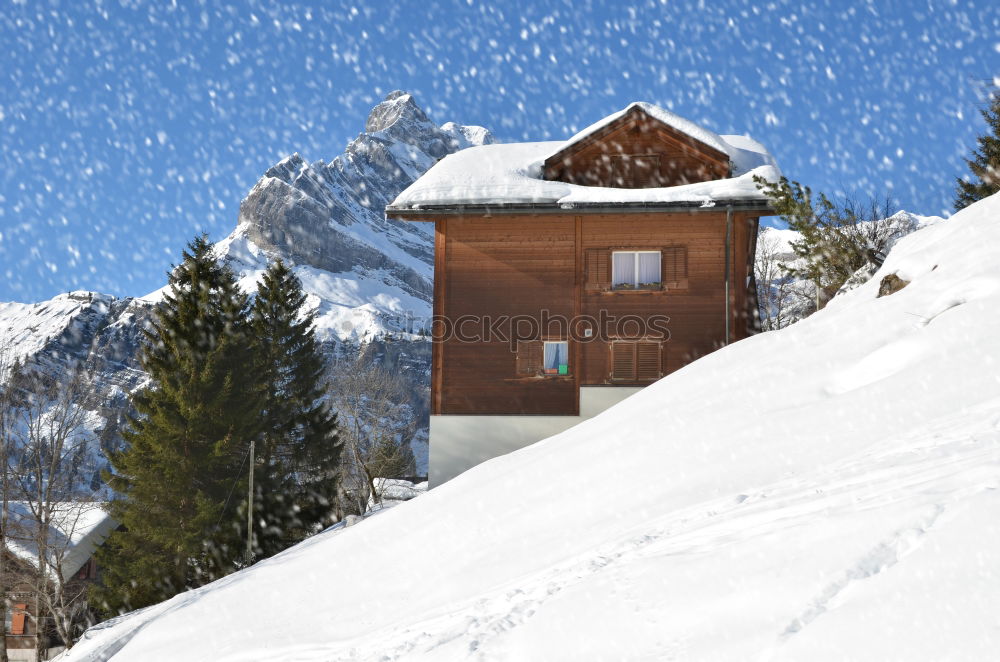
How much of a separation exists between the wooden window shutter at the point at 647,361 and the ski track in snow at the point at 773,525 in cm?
1453

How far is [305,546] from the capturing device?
1350cm

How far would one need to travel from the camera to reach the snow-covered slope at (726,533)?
4020 mm

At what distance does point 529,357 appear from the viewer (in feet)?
70.7

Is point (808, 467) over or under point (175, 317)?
under

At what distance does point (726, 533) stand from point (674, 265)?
1670cm

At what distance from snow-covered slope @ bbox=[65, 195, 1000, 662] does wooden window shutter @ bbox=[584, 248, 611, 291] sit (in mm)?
8361

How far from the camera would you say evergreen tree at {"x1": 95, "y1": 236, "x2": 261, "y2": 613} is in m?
24.4

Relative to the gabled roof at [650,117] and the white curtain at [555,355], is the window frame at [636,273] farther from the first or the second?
the gabled roof at [650,117]

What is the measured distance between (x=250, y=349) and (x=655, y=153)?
1542 cm

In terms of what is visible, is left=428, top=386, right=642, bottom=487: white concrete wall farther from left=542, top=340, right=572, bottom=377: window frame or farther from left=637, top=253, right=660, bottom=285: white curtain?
left=637, top=253, right=660, bottom=285: white curtain

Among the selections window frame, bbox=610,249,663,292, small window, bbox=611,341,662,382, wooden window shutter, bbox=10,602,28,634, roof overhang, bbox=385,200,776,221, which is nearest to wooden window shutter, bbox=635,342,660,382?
small window, bbox=611,341,662,382

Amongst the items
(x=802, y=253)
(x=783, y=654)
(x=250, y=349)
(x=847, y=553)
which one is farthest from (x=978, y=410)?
(x=250, y=349)

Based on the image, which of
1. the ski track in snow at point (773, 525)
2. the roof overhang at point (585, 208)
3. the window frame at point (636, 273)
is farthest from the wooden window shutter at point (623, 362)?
the ski track in snow at point (773, 525)

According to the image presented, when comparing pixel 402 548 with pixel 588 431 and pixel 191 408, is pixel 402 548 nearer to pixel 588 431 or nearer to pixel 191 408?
pixel 588 431
